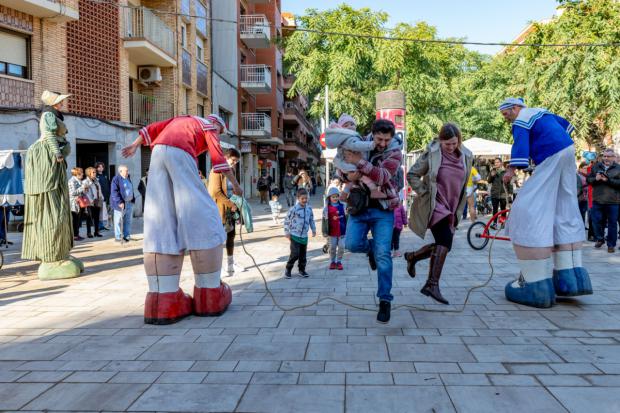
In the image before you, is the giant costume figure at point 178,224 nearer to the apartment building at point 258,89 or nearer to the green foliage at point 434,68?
the green foliage at point 434,68

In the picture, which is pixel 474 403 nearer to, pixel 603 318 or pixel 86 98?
pixel 603 318

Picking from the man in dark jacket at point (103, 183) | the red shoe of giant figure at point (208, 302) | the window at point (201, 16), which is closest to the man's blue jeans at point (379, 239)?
the red shoe of giant figure at point (208, 302)

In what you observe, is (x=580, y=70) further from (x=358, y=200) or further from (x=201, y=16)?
(x=358, y=200)

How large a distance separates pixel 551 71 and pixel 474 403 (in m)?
22.5

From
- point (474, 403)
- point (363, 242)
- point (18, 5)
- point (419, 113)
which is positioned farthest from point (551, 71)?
point (474, 403)

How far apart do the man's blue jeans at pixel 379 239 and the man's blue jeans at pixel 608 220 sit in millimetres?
6343

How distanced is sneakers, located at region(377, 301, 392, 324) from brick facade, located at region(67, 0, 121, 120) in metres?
14.1

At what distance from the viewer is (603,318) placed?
495cm

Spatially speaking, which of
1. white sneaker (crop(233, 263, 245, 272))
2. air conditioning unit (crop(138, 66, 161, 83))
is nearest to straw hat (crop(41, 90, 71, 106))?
white sneaker (crop(233, 263, 245, 272))

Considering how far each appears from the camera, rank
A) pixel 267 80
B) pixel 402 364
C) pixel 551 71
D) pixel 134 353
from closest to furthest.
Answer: pixel 402 364, pixel 134 353, pixel 551 71, pixel 267 80

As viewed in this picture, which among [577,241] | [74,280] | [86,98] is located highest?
[86,98]

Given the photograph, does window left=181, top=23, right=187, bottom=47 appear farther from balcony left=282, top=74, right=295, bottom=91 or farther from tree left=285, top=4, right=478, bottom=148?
balcony left=282, top=74, right=295, bottom=91

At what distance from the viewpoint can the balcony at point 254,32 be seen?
1393 inches

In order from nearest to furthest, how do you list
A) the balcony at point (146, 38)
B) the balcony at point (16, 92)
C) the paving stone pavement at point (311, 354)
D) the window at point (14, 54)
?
the paving stone pavement at point (311, 354) → the balcony at point (16, 92) → the window at point (14, 54) → the balcony at point (146, 38)
